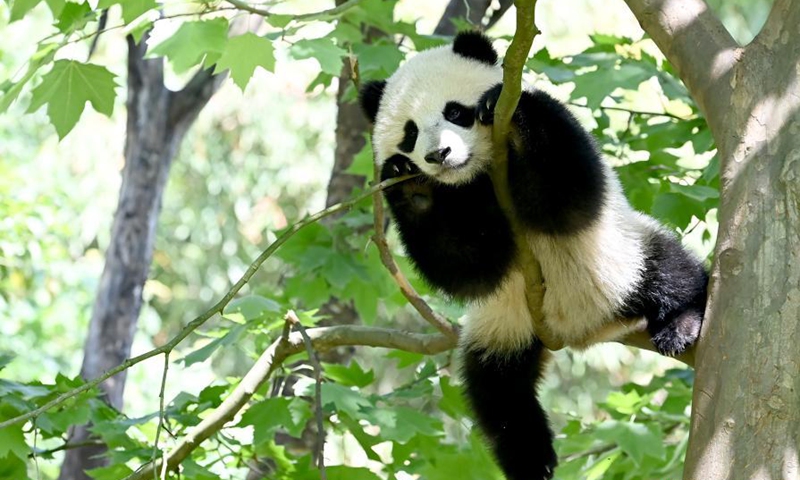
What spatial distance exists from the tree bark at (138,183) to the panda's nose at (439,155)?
307 cm

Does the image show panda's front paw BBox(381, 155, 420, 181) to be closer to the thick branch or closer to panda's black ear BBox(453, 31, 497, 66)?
panda's black ear BBox(453, 31, 497, 66)

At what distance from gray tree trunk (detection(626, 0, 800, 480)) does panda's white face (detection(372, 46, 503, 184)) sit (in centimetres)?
64

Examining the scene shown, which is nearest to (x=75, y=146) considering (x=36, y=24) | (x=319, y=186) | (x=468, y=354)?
(x=36, y=24)

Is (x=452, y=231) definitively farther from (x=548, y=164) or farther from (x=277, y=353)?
(x=277, y=353)

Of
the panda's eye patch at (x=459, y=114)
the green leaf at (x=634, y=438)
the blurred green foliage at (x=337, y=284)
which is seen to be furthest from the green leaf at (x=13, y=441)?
the green leaf at (x=634, y=438)

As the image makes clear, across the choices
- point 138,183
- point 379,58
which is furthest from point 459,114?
point 138,183

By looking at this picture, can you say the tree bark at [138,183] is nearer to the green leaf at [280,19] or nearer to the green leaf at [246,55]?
the green leaf at [280,19]

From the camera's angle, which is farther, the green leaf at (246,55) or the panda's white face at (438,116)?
the panda's white face at (438,116)

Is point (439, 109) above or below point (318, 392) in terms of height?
above

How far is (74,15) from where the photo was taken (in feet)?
9.44

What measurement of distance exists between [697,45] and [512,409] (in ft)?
4.53

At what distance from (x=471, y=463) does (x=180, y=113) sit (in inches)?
126

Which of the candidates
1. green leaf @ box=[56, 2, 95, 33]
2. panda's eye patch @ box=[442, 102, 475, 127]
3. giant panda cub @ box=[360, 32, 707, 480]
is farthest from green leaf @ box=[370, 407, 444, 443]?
green leaf @ box=[56, 2, 95, 33]

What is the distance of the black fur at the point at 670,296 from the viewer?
262 centimetres
